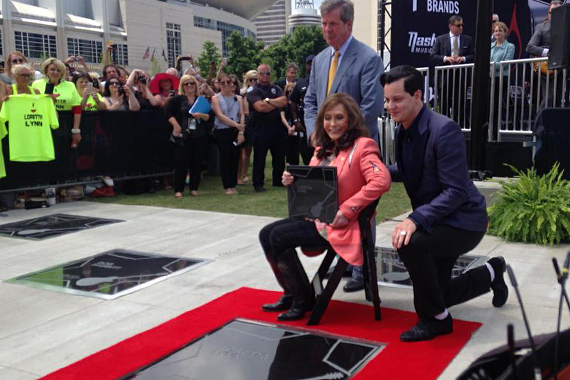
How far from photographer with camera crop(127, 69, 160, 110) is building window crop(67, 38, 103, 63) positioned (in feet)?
228

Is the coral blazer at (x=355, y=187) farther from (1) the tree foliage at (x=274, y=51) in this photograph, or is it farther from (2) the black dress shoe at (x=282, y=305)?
(1) the tree foliage at (x=274, y=51)

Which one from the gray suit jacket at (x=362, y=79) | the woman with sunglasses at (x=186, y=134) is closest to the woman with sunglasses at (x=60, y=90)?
the woman with sunglasses at (x=186, y=134)

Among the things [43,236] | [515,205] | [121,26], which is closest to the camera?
[515,205]

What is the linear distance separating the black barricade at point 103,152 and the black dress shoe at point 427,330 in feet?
23.7

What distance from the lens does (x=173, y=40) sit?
9306 centimetres

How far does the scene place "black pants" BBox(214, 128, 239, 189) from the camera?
33.6 ft

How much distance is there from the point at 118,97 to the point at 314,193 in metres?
7.64

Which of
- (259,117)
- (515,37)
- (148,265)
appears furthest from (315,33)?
(148,265)

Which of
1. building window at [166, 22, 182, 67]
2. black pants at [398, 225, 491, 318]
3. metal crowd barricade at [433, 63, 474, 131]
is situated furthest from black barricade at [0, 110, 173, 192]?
building window at [166, 22, 182, 67]

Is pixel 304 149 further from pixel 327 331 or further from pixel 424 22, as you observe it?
pixel 327 331

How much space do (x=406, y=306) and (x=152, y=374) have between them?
1.93 m

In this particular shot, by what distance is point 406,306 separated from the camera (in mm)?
4430

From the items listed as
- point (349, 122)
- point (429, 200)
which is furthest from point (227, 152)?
point (429, 200)

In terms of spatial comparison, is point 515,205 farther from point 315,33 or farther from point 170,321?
point 315,33
